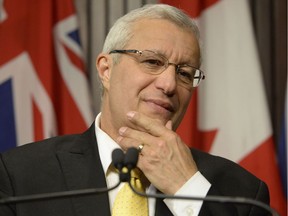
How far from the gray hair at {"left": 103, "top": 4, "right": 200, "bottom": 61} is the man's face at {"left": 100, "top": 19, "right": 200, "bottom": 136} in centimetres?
2

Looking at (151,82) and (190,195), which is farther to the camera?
(151,82)

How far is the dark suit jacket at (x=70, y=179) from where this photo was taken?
6.11 feet

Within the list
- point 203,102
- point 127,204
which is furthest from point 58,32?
point 127,204

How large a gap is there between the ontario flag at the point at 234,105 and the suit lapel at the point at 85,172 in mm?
857

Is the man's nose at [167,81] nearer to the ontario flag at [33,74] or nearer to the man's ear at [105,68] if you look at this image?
the man's ear at [105,68]

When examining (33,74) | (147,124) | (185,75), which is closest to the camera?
(147,124)

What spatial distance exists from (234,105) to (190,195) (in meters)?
1.09

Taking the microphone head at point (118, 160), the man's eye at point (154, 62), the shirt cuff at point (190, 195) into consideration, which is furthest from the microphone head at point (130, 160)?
the man's eye at point (154, 62)

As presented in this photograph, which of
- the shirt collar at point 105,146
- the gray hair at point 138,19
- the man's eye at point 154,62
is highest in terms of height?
the gray hair at point 138,19

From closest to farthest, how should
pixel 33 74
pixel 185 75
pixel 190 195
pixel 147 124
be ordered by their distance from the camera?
pixel 190 195 → pixel 147 124 → pixel 185 75 → pixel 33 74

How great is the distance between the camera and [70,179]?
76.5 inches

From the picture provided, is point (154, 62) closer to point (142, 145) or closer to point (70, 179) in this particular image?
point (142, 145)

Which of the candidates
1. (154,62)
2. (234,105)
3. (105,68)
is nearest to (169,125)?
(154,62)

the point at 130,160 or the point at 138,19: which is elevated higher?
the point at 138,19
